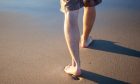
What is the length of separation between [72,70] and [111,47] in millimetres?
528

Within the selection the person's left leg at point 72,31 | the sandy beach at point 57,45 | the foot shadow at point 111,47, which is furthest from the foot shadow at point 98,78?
the foot shadow at point 111,47

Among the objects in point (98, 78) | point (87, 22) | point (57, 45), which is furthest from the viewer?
point (57, 45)

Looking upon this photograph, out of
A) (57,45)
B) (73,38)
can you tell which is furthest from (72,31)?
(57,45)

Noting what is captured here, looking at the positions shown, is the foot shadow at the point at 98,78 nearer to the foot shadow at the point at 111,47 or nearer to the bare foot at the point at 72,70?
the bare foot at the point at 72,70

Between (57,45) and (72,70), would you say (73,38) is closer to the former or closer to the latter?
(72,70)

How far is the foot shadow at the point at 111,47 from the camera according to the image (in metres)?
2.18

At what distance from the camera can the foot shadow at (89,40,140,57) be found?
218cm

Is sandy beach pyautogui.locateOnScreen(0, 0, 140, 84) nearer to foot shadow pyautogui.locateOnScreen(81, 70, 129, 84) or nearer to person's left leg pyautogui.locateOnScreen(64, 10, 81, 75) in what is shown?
foot shadow pyautogui.locateOnScreen(81, 70, 129, 84)

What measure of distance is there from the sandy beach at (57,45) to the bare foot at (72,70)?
0.12 ft

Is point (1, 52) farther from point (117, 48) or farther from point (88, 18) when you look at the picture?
point (117, 48)

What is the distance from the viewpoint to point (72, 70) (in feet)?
6.23

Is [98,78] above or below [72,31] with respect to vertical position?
below

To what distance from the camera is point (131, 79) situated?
1.84 metres

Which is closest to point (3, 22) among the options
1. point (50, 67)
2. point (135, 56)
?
point (50, 67)
